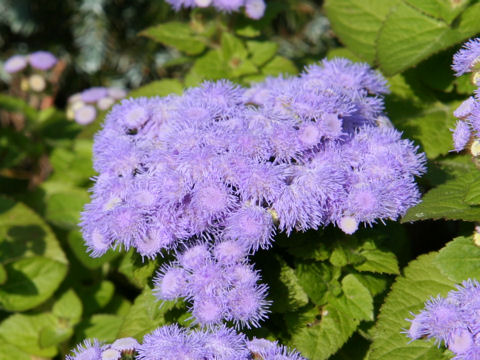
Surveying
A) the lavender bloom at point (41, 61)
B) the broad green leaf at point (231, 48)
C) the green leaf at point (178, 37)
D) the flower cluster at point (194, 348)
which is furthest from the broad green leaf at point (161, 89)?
the flower cluster at point (194, 348)

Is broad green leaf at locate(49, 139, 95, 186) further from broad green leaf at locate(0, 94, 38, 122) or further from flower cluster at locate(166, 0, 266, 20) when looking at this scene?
flower cluster at locate(166, 0, 266, 20)

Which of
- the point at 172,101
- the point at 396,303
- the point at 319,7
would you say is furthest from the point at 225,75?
the point at 319,7

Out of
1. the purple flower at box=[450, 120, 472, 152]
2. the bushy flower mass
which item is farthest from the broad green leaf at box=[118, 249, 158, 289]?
the purple flower at box=[450, 120, 472, 152]

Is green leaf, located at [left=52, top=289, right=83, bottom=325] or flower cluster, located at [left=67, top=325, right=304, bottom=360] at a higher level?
flower cluster, located at [left=67, top=325, right=304, bottom=360]

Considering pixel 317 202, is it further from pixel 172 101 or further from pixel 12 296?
pixel 12 296

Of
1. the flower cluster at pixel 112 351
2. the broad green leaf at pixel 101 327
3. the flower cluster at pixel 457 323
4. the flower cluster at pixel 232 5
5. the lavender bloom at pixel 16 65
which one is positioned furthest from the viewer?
the lavender bloom at pixel 16 65

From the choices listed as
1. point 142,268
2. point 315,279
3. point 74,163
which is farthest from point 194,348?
point 74,163

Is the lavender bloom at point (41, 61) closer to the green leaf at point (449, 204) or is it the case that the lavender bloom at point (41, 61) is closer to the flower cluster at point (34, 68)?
the flower cluster at point (34, 68)
